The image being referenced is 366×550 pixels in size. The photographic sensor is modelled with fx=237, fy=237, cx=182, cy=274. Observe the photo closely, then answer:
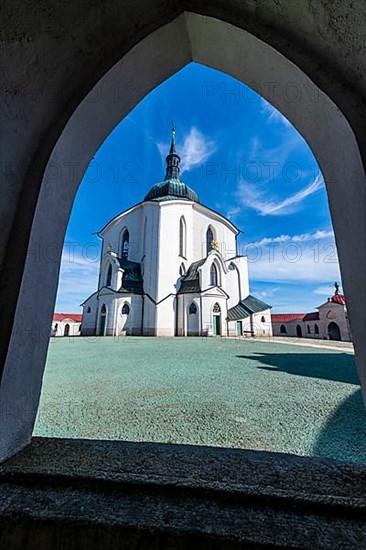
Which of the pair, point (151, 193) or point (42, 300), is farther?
point (151, 193)

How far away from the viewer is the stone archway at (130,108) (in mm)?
843

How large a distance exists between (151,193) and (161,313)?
12967 mm

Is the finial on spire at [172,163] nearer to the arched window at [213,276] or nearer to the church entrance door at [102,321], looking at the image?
the arched window at [213,276]

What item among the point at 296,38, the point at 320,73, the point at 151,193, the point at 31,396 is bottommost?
the point at 31,396

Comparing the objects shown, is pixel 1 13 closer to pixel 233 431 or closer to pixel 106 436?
pixel 106 436

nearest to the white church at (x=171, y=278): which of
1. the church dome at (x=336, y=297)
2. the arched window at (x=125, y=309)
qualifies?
the arched window at (x=125, y=309)

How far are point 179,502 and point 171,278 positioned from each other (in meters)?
17.9

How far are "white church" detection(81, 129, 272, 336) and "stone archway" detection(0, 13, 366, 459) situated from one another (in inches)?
624

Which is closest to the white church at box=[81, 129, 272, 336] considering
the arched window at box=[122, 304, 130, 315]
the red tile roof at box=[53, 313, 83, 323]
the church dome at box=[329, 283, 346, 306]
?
the arched window at box=[122, 304, 130, 315]

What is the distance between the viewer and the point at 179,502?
0.61 m

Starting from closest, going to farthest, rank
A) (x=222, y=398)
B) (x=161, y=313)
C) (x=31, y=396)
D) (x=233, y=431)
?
1. (x=31, y=396)
2. (x=233, y=431)
3. (x=222, y=398)
4. (x=161, y=313)

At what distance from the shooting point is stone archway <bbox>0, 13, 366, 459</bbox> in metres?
0.84

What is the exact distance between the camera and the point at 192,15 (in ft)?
3.61

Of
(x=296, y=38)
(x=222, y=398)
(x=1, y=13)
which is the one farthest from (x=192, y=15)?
(x=222, y=398)
